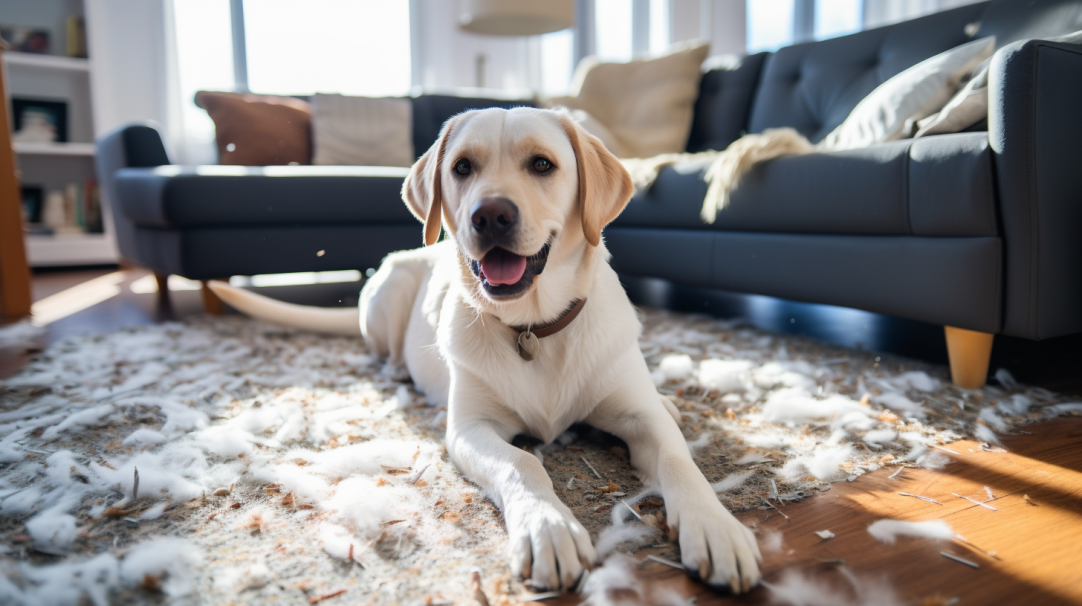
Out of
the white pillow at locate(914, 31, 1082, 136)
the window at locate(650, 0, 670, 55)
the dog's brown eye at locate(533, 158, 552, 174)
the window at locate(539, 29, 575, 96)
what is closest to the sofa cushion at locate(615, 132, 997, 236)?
the white pillow at locate(914, 31, 1082, 136)

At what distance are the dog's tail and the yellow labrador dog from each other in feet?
4.40

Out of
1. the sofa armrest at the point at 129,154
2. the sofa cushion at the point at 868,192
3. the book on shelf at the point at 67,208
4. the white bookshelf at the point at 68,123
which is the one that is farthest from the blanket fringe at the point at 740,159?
the book on shelf at the point at 67,208

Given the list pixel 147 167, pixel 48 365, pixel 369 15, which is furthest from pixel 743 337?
pixel 369 15

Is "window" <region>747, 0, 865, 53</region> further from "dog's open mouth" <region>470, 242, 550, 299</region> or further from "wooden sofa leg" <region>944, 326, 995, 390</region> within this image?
"dog's open mouth" <region>470, 242, 550, 299</region>

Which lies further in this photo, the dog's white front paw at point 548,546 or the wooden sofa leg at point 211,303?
the wooden sofa leg at point 211,303

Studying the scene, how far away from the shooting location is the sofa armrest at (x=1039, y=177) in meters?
1.80

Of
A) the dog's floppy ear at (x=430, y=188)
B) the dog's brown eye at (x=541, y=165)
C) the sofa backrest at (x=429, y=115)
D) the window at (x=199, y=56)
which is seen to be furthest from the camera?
the window at (x=199, y=56)

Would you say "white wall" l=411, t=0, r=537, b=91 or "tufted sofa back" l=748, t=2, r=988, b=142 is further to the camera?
"white wall" l=411, t=0, r=537, b=91

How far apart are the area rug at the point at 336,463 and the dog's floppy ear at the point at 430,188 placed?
59 cm

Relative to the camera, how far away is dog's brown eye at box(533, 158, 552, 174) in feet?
5.07

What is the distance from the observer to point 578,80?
5.06 meters

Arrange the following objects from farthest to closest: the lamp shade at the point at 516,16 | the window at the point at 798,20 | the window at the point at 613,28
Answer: the window at the point at 613,28
the window at the point at 798,20
the lamp shade at the point at 516,16

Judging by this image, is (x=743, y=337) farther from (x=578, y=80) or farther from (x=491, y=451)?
(x=578, y=80)

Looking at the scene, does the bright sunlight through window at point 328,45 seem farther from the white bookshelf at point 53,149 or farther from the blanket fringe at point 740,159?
the blanket fringe at point 740,159
